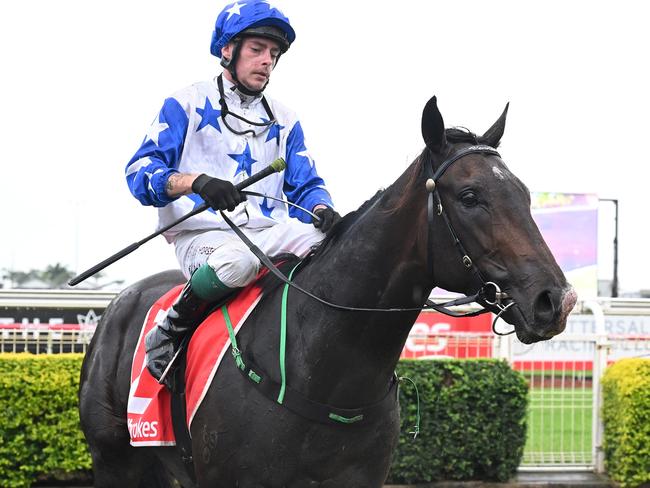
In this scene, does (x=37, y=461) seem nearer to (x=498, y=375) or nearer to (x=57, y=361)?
(x=57, y=361)

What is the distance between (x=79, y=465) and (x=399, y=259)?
455cm

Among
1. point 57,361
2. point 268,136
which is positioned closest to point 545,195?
point 57,361

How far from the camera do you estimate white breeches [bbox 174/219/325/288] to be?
3.32m

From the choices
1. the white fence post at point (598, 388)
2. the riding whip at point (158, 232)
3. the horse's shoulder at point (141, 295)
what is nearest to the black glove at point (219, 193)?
the riding whip at point (158, 232)

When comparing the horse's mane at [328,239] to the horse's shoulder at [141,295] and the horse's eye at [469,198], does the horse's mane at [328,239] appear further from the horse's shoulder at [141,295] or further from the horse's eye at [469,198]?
the horse's shoulder at [141,295]

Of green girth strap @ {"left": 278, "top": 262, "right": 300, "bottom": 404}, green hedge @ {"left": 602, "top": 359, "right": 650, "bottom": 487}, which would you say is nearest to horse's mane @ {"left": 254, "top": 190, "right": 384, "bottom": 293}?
green girth strap @ {"left": 278, "top": 262, "right": 300, "bottom": 404}

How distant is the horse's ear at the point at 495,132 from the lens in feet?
9.96

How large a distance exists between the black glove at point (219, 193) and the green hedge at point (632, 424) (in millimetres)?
5137

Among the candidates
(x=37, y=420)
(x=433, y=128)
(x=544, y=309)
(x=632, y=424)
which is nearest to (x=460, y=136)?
(x=433, y=128)

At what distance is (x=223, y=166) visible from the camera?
12.1ft

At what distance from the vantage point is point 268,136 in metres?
3.83

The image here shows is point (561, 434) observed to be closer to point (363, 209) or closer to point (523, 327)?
point (363, 209)

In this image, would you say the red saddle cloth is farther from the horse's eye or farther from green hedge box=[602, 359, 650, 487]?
green hedge box=[602, 359, 650, 487]

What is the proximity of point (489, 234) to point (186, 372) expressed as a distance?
1.39 m
